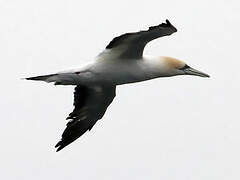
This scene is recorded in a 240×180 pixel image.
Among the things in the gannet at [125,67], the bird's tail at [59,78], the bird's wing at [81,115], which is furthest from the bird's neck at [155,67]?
the bird's wing at [81,115]

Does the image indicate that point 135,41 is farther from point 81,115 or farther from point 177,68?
point 81,115

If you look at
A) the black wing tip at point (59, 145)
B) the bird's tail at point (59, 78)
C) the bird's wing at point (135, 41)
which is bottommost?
the black wing tip at point (59, 145)

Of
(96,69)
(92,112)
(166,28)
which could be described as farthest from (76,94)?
(166,28)

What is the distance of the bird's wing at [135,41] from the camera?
58.0 feet

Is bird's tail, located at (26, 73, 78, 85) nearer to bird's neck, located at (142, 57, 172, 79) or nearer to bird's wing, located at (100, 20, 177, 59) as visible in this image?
bird's wing, located at (100, 20, 177, 59)

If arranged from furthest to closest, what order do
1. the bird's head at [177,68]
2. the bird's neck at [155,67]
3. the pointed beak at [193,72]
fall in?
the pointed beak at [193,72]
the bird's head at [177,68]
the bird's neck at [155,67]

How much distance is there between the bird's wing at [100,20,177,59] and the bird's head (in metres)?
0.77

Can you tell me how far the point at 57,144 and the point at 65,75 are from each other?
10.3 ft

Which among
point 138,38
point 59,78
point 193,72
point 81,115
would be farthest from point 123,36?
point 81,115

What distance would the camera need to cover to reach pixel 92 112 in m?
21.4

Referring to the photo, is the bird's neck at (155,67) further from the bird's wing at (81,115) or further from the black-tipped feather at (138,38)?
the bird's wing at (81,115)

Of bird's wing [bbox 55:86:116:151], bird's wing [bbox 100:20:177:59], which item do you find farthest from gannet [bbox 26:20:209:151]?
bird's wing [bbox 55:86:116:151]

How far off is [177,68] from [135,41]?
157cm

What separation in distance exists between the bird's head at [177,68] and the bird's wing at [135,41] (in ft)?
2.53
